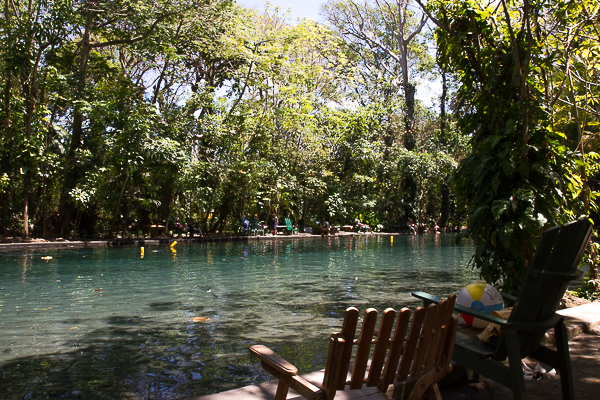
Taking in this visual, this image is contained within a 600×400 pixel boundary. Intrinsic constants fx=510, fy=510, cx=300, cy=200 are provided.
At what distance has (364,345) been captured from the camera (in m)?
2.28

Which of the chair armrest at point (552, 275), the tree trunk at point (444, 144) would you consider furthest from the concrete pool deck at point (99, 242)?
the tree trunk at point (444, 144)

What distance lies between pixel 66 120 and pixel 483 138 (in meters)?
22.2

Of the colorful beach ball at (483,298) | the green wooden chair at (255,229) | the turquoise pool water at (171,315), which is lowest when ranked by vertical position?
the turquoise pool water at (171,315)

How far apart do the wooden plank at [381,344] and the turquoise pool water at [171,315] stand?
1.77 metres

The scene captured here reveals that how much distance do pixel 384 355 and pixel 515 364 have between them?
740 millimetres

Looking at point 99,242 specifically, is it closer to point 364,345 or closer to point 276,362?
point 276,362

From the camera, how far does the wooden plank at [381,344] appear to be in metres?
2.31

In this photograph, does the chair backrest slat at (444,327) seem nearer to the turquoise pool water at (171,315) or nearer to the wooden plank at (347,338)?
the wooden plank at (347,338)

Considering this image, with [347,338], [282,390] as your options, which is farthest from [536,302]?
[282,390]

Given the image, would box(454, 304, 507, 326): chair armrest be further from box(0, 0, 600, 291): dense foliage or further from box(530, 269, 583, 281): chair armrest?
box(0, 0, 600, 291): dense foliage

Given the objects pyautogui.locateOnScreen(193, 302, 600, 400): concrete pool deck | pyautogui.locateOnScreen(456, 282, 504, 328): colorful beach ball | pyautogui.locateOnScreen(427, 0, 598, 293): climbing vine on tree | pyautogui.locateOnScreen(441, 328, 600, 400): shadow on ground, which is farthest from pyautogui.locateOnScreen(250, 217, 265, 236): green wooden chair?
pyautogui.locateOnScreen(441, 328, 600, 400): shadow on ground

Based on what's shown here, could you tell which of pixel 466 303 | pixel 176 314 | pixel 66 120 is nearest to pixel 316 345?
pixel 466 303

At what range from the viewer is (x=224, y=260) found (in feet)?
44.1

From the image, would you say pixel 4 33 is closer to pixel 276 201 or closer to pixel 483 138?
pixel 276 201
